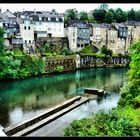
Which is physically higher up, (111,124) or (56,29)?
(56,29)

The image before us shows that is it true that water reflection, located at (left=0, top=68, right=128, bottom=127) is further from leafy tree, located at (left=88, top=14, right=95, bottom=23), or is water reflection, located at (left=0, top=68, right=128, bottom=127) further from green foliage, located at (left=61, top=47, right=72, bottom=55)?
leafy tree, located at (left=88, top=14, right=95, bottom=23)

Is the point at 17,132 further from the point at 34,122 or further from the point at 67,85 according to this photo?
the point at 67,85

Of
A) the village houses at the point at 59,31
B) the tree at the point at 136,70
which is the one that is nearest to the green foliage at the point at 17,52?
the village houses at the point at 59,31

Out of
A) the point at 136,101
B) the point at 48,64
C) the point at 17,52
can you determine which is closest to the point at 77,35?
the point at 48,64

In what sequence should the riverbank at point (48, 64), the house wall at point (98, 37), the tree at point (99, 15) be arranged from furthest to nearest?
the tree at point (99, 15), the house wall at point (98, 37), the riverbank at point (48, 64)

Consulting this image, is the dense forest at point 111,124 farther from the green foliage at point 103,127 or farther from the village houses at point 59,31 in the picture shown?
the village houses at point 59,31

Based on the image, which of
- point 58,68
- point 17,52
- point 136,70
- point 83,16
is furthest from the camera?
point 83,16

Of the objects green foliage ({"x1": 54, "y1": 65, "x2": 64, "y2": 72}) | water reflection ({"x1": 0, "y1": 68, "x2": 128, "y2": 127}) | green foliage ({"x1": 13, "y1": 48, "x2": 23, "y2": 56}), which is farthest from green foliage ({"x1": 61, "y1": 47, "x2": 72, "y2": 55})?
green foliage ({"x1": 13, "y1": 48, "x2": 23, "y2": 56})

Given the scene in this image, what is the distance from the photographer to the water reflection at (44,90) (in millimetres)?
23070

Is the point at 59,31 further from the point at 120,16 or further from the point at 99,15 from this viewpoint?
the point at 120,16

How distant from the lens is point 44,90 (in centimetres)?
3338

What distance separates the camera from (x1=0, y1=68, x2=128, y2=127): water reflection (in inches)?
908

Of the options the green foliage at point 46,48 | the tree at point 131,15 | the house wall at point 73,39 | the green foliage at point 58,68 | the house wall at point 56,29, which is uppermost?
the tree at point 131,15

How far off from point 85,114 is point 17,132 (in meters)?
6.94
